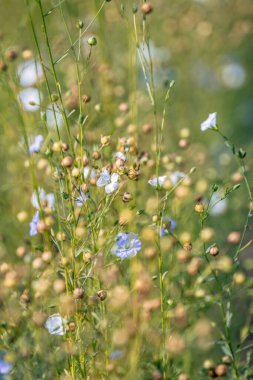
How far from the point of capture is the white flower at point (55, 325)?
1413 millimetres

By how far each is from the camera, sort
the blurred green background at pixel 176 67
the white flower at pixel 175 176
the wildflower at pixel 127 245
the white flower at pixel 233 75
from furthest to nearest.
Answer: the white flower at pixel 233 75 < the blurred green background at pixel 176 67 < the white flower at pixel 175 176 < the wildflower at pixel 127 245

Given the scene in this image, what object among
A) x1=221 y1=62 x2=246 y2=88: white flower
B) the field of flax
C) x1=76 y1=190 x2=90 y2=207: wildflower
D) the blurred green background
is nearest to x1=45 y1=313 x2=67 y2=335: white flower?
the field of flax

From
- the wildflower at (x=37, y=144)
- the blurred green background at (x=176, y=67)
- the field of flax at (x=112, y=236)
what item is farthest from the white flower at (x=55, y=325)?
the blurred green background at (x=176, y=67)

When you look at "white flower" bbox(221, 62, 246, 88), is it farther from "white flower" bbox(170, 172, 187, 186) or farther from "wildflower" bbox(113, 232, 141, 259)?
"wildflower" bbox(113, 232, 141, 259)

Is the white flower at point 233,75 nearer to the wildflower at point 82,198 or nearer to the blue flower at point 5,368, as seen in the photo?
the wildflower at point 82,198

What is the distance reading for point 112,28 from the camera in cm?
329

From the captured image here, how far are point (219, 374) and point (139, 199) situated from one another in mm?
692

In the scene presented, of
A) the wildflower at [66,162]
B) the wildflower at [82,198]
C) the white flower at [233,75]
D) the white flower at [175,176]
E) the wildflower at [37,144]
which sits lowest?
the wildflower at [82,198]

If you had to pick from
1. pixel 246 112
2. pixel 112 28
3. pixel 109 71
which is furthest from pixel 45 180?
pixel 246 112

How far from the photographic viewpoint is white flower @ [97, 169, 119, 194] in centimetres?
142

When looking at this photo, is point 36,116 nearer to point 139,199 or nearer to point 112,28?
point 139,199

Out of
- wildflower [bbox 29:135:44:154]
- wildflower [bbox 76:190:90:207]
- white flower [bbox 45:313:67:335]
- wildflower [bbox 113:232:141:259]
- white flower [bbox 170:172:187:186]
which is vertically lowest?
white flower [bbox 45:313:67:335]

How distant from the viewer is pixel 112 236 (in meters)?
1.48

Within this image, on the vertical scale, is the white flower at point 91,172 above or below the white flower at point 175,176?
below
